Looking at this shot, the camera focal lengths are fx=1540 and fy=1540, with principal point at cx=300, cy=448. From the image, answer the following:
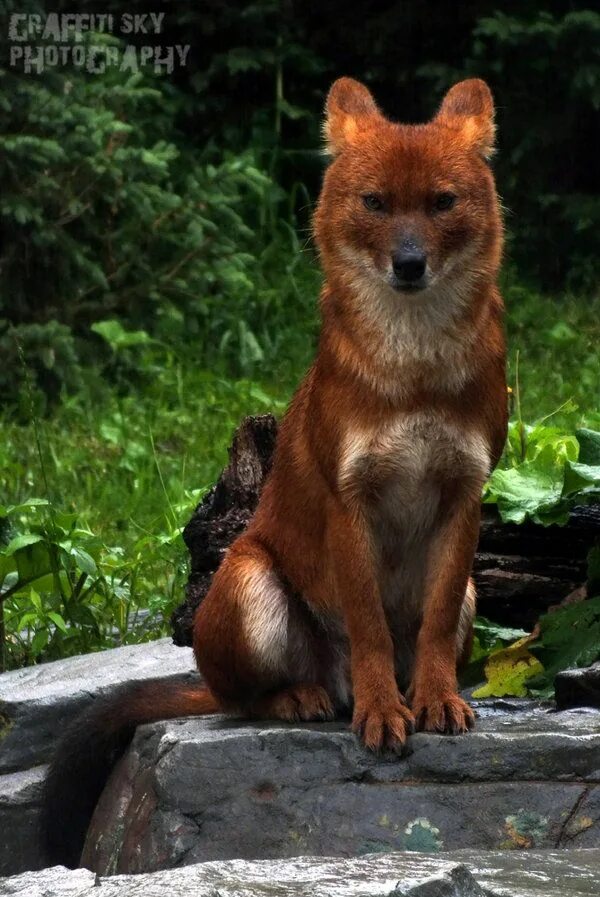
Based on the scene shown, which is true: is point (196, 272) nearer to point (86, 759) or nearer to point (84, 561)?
point (84, 561)

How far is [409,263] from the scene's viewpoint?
4.37m

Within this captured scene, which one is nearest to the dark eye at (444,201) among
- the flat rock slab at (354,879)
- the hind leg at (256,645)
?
the hind leg at (256,645)

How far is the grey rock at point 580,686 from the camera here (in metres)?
4.56

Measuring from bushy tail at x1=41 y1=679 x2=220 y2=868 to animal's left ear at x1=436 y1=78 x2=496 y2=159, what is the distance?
1956mm

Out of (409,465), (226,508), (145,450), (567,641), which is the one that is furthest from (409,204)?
(145,450)

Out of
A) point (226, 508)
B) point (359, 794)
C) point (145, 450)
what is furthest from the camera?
point (145, 450)

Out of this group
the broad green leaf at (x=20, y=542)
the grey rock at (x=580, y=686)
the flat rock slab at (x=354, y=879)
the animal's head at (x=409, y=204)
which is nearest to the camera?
the flat rock slab at (x=354, y=879)

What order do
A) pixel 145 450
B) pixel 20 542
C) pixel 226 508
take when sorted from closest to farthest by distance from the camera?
pixel 226 508 → pixel 20 542 → pixel 145 450

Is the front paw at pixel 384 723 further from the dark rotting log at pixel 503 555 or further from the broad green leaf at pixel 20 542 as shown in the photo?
the broad green leaf at pixel 20 542

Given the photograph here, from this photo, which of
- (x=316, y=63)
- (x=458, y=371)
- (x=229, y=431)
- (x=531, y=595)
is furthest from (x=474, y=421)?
(x=316, y=63)

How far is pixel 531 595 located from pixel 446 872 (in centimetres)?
251

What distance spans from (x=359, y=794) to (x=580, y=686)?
76 cm

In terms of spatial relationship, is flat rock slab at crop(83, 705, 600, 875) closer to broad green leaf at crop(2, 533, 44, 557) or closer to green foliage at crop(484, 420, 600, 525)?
green foliage at crop(484, 420, 600, 525)

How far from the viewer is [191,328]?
1047cm
